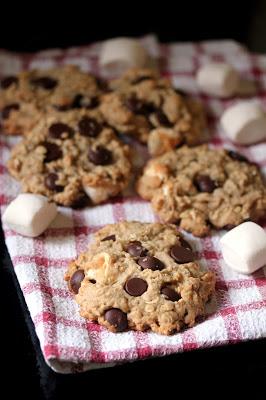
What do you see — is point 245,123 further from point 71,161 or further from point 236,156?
point 71,161

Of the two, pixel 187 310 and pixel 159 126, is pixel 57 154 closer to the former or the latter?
pixel 159 126

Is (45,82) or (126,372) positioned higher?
(45,82)

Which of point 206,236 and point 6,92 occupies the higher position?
point 6,92

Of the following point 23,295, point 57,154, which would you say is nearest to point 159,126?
point 57,154

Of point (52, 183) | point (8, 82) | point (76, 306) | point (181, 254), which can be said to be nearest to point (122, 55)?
point (8, 82)

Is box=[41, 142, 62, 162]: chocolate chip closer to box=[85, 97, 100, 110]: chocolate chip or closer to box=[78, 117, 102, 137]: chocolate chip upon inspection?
box=[78, 117, 102, 137]: chocolate chip

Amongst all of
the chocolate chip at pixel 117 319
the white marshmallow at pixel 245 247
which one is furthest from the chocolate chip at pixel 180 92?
the chocolate chip at pixel 117 319

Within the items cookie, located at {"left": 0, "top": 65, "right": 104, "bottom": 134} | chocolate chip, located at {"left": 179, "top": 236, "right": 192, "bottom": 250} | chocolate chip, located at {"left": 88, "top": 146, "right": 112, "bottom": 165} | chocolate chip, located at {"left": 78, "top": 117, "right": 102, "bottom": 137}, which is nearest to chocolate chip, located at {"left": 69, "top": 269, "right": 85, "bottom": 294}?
chocolate chip, located at {"left": 179, "top": 236, "right": 192, "bottom": 250}
